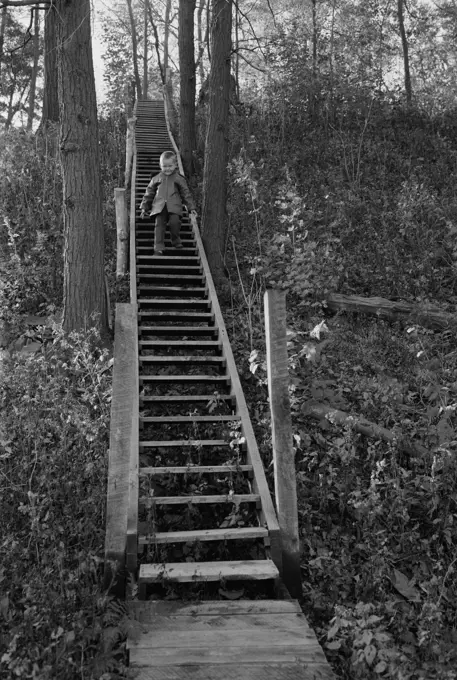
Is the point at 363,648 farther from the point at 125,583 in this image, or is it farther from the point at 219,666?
Result: the point at 125,583

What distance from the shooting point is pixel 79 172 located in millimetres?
7434

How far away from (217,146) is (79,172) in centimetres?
336

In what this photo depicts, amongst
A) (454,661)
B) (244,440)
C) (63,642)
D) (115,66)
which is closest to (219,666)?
(63,642)

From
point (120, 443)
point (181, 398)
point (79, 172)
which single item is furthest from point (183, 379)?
point (79, 172)

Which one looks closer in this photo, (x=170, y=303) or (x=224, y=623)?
(x=224, y=623)

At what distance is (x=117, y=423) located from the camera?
4605mm

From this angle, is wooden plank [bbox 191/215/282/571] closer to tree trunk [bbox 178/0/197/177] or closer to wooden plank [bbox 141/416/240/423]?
wooden plank [bbox 141/416/240/423]

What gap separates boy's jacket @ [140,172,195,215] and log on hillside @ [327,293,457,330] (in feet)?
9.69

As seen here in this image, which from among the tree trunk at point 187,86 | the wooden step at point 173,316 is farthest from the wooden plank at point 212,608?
the tree trunk at point 187,86

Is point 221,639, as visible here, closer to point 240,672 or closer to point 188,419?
point 240,672

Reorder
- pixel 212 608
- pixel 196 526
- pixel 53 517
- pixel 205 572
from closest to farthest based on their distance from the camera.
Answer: pixel 212 608 → pixel 205 572 → pixel 53 517 → pixel 196 526

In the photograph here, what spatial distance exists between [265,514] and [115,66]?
2235 centimetres

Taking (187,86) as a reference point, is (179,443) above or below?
below

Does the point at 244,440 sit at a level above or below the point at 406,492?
above
